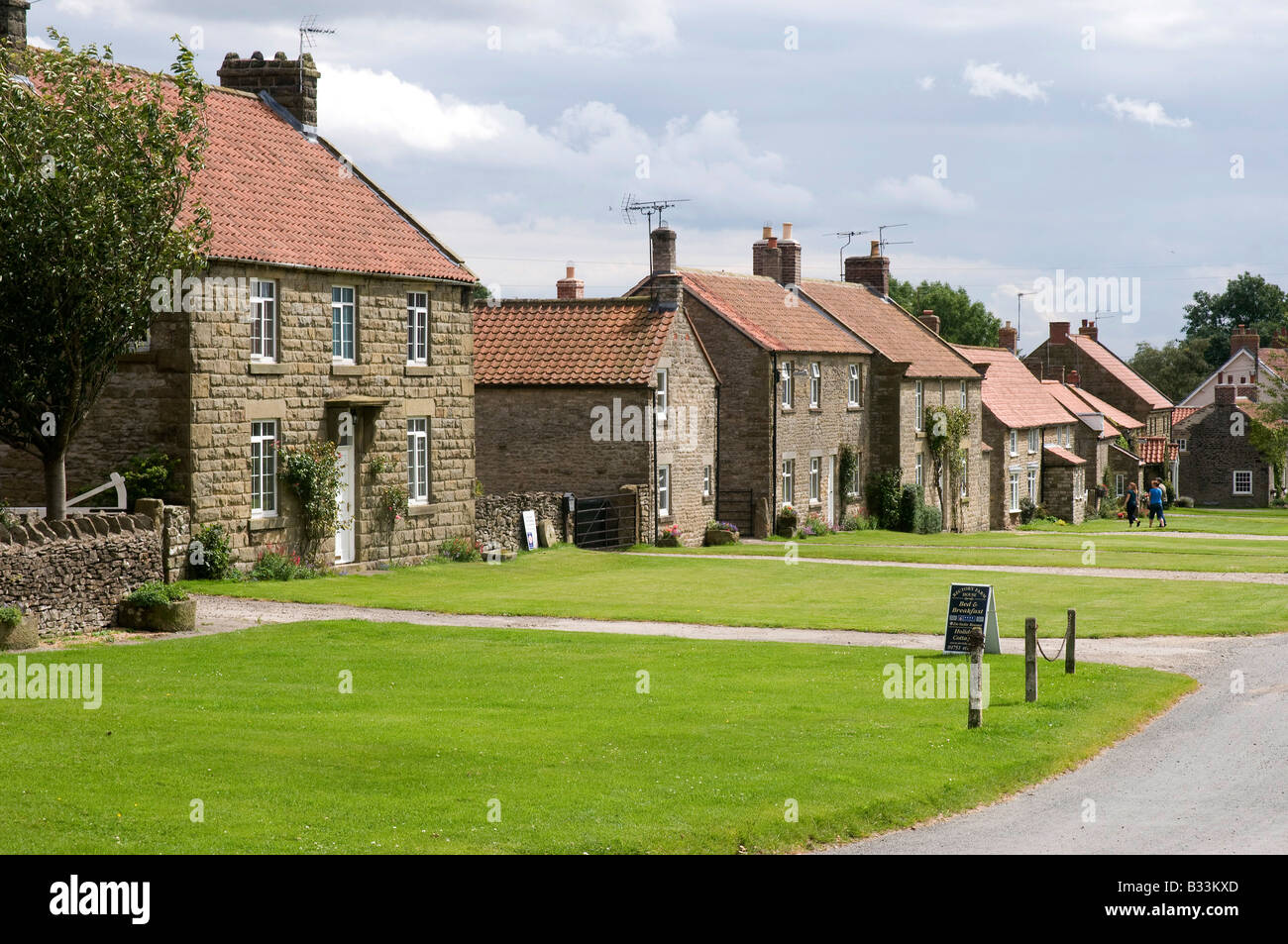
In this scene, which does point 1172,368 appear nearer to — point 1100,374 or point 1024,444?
point 1100,374

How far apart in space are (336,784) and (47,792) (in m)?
2.32

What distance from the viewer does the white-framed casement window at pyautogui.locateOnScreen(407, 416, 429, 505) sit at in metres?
31.8

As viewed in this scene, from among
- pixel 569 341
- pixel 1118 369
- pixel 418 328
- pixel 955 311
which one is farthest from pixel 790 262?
pixel 955 311

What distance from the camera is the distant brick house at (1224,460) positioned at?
3531 inches

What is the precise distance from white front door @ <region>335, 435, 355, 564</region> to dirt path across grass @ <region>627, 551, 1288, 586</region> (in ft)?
30.8

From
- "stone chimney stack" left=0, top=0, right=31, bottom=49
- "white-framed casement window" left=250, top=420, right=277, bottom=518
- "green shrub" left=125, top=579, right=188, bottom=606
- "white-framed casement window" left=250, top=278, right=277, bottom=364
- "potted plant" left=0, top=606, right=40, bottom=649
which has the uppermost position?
"stone chimney stack" left=0, top=0, right=31, bottom=49

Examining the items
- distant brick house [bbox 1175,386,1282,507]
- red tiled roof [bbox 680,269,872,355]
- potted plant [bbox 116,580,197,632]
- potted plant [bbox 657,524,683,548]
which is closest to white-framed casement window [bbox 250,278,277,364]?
potted plant [bbox 116,580,197,632]

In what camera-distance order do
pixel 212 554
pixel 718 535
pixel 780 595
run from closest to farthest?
1. pixel 212 554
2. pixel 780 595
3. pixel 718 535

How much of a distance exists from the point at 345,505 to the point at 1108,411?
64077mm

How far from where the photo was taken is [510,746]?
1420 centimetres

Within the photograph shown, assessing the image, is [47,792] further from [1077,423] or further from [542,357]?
[1077,423]

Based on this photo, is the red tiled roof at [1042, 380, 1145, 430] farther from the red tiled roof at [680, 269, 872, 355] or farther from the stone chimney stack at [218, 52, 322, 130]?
the stone chimney stack at [218, 52, 322, 130]

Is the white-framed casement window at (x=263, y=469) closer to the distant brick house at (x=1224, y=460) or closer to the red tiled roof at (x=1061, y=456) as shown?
the red tiled roof at (x=1061, y=456)

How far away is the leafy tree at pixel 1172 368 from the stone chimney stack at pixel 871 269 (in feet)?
204
